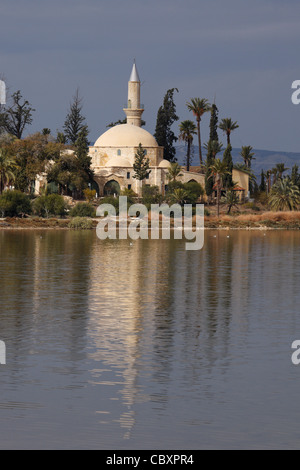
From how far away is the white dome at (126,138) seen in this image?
104 m

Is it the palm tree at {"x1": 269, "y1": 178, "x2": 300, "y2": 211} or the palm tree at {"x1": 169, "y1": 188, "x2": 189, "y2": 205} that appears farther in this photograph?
the palm tree at {"x1": 169, "y1": 188, "x2": 189, "y2": 205}

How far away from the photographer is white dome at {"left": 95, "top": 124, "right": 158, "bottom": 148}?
4114 inches

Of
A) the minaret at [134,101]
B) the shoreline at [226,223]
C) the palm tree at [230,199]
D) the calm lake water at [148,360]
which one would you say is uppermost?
the minaret at [134,101]

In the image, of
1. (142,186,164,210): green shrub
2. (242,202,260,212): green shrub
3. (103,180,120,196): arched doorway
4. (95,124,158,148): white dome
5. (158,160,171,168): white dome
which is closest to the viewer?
(142,186,164,210): green shrub

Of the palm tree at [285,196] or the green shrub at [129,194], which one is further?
the green shrub at [129,194]

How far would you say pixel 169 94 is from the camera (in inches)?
4355

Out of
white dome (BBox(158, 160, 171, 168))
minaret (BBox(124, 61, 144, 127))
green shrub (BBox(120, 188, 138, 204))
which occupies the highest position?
minaret (BBox(124, 61, 144, 127))

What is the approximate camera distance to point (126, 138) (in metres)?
105

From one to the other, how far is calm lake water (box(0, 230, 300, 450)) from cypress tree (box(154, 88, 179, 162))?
250ft

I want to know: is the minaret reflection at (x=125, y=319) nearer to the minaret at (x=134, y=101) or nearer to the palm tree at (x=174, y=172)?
the palm tree at (x=174, y=172)

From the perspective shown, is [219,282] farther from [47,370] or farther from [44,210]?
[44,210]

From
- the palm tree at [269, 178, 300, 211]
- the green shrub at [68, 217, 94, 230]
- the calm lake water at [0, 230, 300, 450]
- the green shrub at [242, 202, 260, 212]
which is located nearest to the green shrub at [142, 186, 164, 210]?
the green shrub at [242, 202, 260, 212]

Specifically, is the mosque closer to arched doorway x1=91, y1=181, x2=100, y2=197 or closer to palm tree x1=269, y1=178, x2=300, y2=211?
arched doorway x1=91, y1=181, x2=100, y2=197

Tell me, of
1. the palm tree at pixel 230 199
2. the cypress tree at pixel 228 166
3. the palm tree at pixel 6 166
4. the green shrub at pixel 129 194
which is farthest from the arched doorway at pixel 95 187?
the palm tree at pixel 230 199
